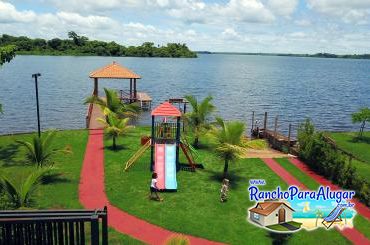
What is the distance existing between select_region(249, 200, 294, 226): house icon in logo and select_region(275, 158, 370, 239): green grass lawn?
3.89 m

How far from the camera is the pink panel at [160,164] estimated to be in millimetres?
19466

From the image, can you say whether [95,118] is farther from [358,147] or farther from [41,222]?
[41,222]

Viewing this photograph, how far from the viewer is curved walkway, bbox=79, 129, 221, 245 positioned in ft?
47.7

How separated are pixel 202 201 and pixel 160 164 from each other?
4050 mm

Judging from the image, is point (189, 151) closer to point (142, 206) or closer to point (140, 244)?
point (142, 206)

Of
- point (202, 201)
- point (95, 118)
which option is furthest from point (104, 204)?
point (95, 118)

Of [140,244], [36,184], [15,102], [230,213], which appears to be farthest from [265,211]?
[15,102]

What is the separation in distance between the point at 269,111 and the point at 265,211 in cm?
4253

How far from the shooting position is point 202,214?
16.5m

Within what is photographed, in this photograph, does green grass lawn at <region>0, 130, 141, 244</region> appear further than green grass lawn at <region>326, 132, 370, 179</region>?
No

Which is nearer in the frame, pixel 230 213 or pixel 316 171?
pixel 230 213

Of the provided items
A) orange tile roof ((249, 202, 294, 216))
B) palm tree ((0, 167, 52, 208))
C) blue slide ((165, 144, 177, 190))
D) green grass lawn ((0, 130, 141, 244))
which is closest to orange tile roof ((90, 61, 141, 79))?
green grass lawn ((0, 130, 141, 244))

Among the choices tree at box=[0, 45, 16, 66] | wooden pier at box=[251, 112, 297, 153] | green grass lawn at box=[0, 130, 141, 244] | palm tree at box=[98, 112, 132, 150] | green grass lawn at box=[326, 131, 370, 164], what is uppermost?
tree at box=[0, 45, 16, 66]

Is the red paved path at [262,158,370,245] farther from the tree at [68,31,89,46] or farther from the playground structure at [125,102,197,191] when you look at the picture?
the tree at [68,31,89,46]
